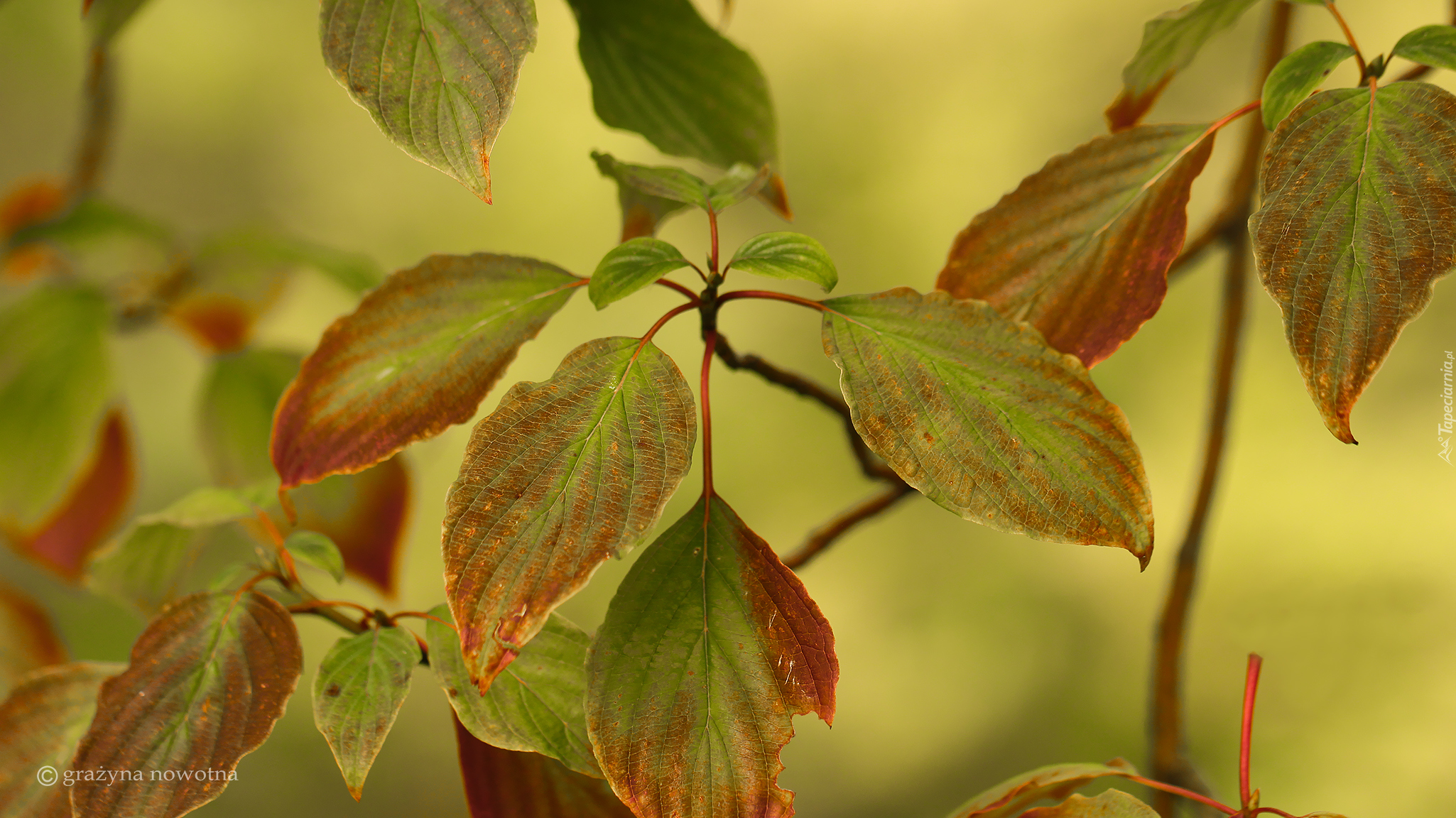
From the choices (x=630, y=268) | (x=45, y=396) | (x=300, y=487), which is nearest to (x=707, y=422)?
(x=630, y=268)

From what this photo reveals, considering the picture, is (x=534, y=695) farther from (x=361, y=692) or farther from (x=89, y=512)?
(x=89, y=512)

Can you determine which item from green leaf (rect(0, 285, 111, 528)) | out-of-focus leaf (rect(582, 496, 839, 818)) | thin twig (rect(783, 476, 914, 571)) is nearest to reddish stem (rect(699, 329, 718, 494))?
out-of-focus leaf (rect(582, 496, 839, 818))

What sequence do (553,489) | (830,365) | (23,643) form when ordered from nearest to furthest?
(553,489) < (23,643) < (830,365)

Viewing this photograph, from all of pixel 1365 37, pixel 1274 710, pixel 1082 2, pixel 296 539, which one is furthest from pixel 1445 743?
pixel 296 539

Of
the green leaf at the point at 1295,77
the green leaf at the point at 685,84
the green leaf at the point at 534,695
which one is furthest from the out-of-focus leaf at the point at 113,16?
the green leaf at the point at 1295,77

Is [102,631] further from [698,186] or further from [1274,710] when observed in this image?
[1274,710]

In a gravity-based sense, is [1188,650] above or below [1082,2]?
below
